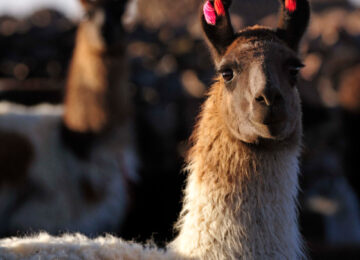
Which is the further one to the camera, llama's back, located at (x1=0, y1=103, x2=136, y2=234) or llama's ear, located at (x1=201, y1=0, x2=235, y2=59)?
llama's back, located at (x1=0, y1=103, x2=136, y2=234)

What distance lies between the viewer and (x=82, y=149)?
5.99 m

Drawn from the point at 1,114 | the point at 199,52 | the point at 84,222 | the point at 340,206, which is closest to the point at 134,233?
the point at 84,222

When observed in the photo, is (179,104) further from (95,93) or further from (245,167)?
(245,167)

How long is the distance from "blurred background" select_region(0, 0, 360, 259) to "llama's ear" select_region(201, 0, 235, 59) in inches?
36.5

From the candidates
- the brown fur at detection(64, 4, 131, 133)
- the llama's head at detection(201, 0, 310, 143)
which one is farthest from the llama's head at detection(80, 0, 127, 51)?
the llama's head at detection(201, 0, 310, 143)

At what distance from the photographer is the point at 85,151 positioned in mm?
5992

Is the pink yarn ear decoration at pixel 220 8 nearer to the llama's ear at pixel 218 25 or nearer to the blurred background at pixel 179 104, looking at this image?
the llama's ear at pixel 218 25

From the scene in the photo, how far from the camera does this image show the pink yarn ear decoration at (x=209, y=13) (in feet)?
9.70

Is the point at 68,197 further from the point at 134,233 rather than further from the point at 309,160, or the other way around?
the point at 309,160

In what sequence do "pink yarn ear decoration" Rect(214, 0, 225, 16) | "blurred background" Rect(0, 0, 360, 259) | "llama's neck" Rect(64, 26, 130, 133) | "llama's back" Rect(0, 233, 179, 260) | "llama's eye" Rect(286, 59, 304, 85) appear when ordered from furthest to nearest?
"blurred background" Rect(0, 0, 360, 259), "llama's neck" Rect(64, 26, 130, 133), "pink yarn ear decoration" Rect(214, 0, 225, 16), "llama's eye" Rect(286, 59, 304, 85), "llama's back" Rect(0, 233, 179, 260)

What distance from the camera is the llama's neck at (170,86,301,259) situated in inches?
105

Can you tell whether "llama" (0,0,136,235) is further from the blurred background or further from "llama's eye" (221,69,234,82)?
"llama's eye" (221,69,234,82)

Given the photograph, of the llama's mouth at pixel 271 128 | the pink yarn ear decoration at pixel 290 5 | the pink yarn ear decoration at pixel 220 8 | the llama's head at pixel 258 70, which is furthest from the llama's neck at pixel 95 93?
the llama's mouth at pixel 271 128

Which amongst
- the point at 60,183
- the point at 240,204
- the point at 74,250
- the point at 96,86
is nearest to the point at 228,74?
the point at 240,204
